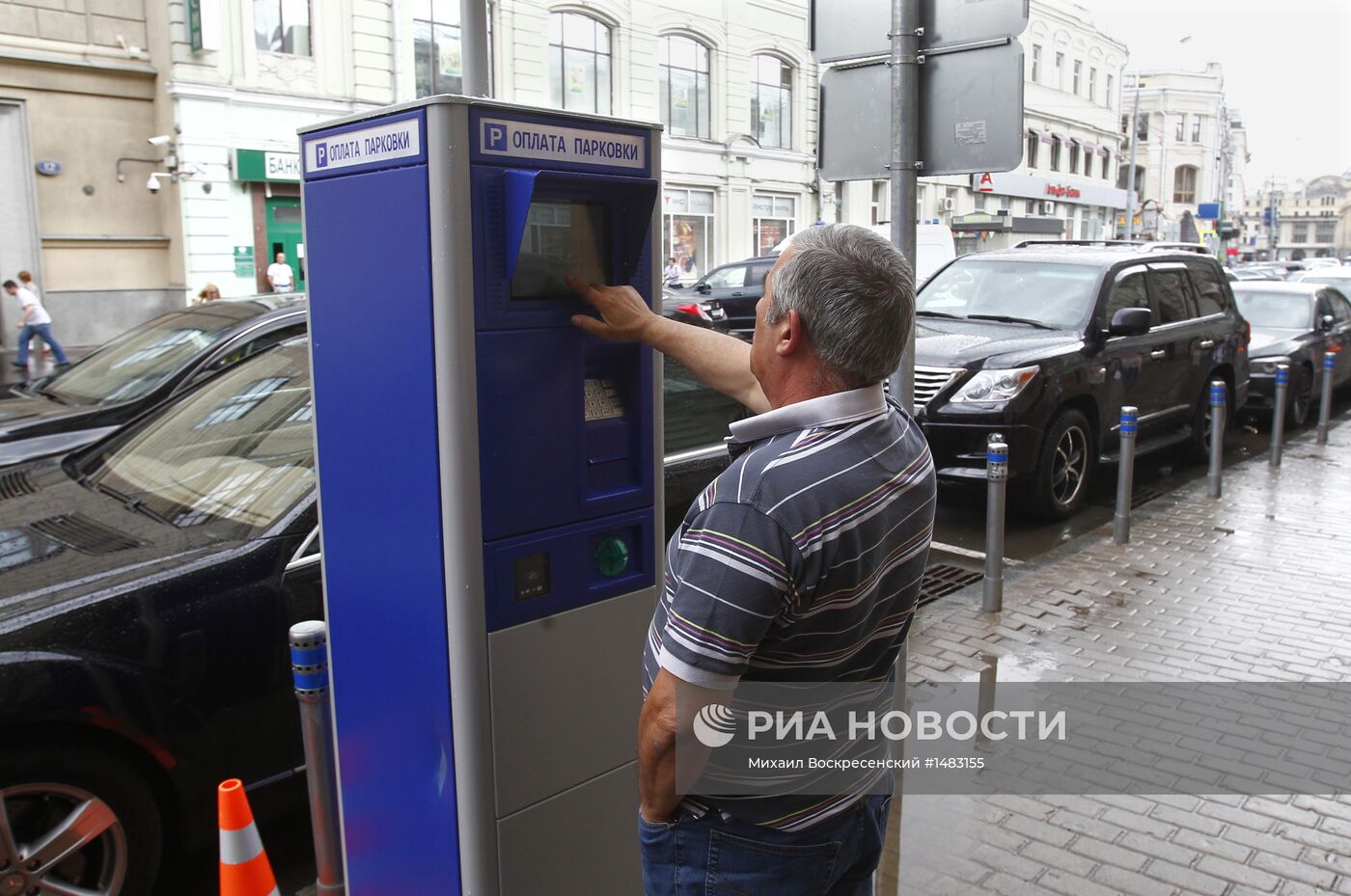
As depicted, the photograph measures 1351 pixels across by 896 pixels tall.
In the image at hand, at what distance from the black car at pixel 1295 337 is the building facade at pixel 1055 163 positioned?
884 inches

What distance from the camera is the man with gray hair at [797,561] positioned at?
173 centimetres

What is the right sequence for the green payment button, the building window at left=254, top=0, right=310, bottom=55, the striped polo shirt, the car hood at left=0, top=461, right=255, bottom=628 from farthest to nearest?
the building window at left=254, top=0, right=310, bottom=55
the car hood at left=0, top=461, right=255, bottom=628
the green payment button
the striped polo shirt

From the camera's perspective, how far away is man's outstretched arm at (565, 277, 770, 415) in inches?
99.4

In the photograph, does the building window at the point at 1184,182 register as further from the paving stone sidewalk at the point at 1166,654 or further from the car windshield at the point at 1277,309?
the paving stone sidewalk at the point at 1166,654

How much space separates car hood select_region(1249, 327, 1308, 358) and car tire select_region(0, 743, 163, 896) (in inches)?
483

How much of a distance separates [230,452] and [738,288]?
17.5 metres

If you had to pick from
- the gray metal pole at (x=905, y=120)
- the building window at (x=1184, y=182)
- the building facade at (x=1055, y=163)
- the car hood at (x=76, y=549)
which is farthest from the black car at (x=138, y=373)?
the building window at (x=1184, y=182)

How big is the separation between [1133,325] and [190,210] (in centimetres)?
1940

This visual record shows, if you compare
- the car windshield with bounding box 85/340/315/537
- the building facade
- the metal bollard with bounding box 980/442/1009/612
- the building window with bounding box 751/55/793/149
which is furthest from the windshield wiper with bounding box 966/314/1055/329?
the building facade

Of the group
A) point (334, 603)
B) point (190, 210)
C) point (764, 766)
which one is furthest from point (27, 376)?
point (764, 766)

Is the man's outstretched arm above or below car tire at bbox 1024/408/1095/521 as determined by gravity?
above

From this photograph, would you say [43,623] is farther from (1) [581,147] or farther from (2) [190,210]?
(2) [190,210]

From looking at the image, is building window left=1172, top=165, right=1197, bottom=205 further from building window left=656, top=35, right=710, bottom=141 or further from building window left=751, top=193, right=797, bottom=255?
building window left=656, top=35, right=710, bottom=141

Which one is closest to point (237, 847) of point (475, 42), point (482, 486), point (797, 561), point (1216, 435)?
point (482, 486)
